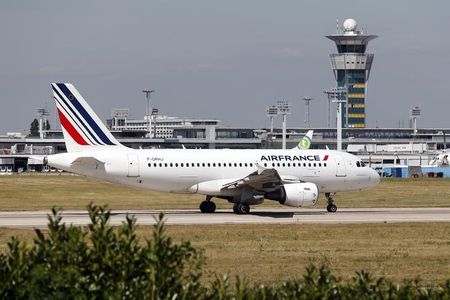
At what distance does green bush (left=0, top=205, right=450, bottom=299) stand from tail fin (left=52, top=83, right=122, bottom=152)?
3335 cm

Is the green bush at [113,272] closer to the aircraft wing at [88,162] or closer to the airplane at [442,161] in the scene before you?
the aircraft wing at [88,162]

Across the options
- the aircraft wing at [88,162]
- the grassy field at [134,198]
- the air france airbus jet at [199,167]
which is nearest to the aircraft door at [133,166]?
the air france airbus jet at [199,167]

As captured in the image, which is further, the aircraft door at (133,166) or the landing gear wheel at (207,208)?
the landing gear wheel at (207,208)

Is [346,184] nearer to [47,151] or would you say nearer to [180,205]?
[180,205]

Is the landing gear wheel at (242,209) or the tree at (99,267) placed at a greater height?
the tree at (99,267)

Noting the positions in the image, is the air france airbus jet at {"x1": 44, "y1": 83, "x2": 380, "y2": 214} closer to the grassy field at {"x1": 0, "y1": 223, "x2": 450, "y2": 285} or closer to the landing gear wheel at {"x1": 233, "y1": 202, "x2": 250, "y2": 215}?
the landing gear wheel at {"x1": 233, "y1": 202, "x2": 250, "y2": 215}

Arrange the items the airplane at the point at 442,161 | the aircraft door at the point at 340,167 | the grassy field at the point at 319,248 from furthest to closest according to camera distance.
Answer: the airplane at the point at 442,161 < the aircraft door at the point at 340,167 < the grassy field at the point at 319,248

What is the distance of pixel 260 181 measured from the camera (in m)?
47.4

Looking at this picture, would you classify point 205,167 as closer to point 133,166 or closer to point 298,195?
point 133,166

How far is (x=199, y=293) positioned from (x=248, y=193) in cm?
3541

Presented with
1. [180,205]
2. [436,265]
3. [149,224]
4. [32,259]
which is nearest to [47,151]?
[180,205]

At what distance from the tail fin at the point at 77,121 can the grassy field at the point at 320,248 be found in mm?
9377

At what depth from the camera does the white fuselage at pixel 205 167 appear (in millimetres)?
46000

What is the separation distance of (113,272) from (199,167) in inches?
1409
